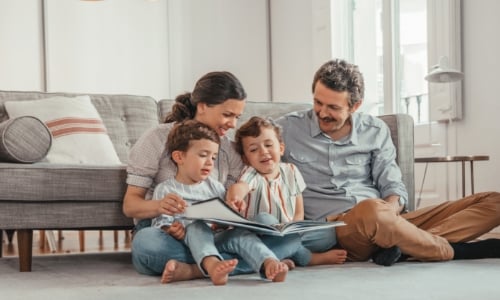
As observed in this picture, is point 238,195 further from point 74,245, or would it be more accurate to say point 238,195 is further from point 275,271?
→ point 74,245

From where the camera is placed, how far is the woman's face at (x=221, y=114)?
2439mm

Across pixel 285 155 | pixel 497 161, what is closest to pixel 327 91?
pixel 285 155

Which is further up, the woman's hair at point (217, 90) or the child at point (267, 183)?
the woman's hair at point (217, 90)

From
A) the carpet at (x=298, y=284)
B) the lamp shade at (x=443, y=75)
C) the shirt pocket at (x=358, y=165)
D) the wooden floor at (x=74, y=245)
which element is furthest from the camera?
the wooden floor at (x=74, y=245)

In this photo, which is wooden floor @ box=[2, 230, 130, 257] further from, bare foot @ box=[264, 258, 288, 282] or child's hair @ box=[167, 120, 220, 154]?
bare foot @ box=[264, 258, 288, 282]

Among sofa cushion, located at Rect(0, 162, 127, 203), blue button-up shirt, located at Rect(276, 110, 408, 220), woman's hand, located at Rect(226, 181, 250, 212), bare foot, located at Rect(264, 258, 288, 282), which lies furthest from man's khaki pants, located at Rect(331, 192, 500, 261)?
→ sofa cushion, located at Rect(0, 162, 127, 203)

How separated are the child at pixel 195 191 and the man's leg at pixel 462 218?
30.4 inches

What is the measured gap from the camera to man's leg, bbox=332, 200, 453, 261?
241 cm

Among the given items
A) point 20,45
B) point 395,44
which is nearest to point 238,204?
point 395,44

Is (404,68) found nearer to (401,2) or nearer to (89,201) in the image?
(401,2)

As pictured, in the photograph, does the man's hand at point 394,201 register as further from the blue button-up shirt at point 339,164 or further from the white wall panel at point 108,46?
the white wall panel at point 108,46

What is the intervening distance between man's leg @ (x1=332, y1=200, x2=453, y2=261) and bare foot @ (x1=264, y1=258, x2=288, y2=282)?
0.45m

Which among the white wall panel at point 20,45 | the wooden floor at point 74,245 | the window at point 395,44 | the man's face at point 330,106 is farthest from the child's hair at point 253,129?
the white wall panel at point 20,45

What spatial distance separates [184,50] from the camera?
20.5 feet
